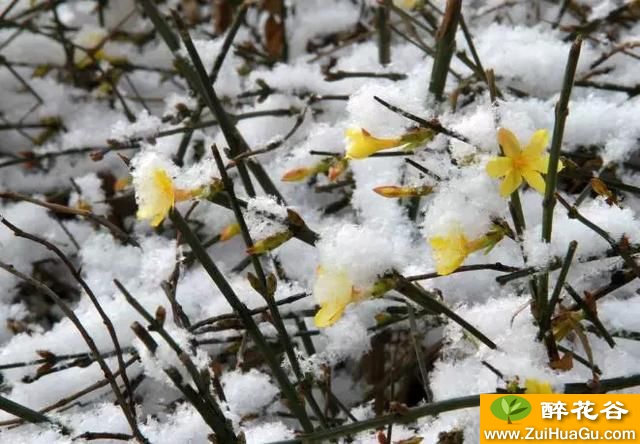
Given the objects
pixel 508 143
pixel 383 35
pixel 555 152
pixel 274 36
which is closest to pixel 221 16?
pixel 274 36

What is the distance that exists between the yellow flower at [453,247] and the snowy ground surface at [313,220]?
2cm

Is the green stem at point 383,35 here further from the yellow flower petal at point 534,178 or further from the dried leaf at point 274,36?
the yellow flower petal at point 534,178

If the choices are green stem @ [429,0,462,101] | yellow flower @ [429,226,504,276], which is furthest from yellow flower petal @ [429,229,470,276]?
green stem @ [429,0,462,101]

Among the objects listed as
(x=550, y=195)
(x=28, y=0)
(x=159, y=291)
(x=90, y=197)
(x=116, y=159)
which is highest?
(x=28, y=0)

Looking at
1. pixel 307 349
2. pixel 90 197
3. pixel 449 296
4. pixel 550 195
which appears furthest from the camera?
pixel 90 197

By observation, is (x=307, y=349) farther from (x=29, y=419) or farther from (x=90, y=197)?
(x=90, y=197)

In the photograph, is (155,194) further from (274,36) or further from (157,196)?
(274,36)

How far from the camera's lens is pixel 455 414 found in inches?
38.0

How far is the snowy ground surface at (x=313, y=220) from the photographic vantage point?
0.95m

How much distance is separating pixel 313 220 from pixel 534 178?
2.37ft

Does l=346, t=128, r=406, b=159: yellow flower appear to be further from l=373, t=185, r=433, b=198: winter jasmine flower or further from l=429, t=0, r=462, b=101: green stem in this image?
l=429, t=0, r=462, b=101: green stem

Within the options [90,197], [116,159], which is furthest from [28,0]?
[90,197]

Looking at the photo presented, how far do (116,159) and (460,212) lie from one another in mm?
1260

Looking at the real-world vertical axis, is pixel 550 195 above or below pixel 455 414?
above
